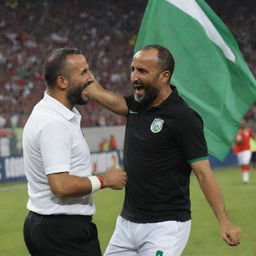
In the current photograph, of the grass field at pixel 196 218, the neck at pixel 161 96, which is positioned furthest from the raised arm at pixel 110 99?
the grass field at pixel 196 218

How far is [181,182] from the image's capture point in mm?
4680

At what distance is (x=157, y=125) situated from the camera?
15.0ft

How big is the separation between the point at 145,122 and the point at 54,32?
84.2 ft

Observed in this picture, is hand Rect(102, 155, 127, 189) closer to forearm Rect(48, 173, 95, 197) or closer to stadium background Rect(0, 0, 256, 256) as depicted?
forearm Rect(48, 173, 95, 197)

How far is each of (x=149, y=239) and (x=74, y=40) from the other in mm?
26161

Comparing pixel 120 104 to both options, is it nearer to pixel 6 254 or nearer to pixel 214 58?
pixel 214 58

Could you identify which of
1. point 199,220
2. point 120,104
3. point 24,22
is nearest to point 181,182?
point 120,104

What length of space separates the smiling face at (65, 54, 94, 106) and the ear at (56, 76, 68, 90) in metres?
0.02

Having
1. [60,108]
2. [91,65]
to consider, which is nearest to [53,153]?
[60,108]

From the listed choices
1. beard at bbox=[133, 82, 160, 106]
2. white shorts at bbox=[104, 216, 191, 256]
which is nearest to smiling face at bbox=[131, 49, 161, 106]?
beard at bbox=[133, 82, 160, 106]

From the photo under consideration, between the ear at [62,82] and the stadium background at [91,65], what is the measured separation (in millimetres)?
5010

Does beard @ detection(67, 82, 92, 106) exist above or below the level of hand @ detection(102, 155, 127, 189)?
above

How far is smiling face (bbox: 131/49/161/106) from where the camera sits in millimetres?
4582

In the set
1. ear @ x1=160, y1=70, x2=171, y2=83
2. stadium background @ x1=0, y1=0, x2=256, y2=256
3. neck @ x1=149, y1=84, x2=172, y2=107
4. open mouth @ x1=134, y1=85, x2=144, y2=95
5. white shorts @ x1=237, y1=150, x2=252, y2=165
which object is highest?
ear @ x1=160, y1=70, x2=171, y2=83
